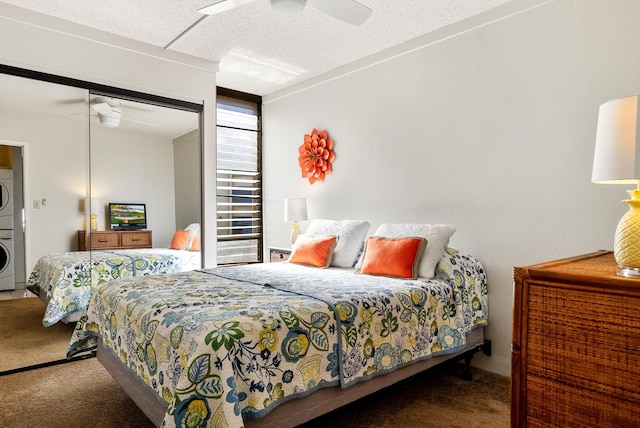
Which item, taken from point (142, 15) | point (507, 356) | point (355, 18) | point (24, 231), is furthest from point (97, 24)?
point (507, 356)

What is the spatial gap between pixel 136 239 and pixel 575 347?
326 cm

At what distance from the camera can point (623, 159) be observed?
1.48 m

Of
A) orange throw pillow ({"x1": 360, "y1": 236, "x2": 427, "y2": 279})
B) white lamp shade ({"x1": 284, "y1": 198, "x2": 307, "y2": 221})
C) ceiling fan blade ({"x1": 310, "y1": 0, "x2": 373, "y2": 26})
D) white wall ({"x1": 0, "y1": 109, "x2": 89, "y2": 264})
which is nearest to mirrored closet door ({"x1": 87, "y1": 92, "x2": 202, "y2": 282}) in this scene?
white wall ({"x1": 0, "y1": 109, "x2": 89, "y2": 264})

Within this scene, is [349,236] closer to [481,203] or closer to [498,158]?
[481,203]

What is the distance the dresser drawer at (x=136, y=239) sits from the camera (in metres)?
3.51

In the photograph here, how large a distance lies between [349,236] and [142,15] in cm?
230

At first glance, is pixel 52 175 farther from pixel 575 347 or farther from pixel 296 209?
pixel 575 347

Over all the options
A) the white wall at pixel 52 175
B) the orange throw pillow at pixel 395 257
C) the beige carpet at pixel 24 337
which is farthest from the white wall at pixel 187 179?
the orange throw pillow at pixel 395 257

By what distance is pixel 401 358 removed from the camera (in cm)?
228

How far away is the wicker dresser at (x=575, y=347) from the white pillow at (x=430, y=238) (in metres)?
1.08

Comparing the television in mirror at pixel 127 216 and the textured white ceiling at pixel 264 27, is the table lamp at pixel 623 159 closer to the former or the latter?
the textured white ceiling at pixel 264 27

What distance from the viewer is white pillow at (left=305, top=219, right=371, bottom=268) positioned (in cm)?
331

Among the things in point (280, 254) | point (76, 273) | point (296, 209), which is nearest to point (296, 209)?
point (296, 209)

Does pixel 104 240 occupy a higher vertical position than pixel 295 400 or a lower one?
higher
